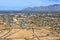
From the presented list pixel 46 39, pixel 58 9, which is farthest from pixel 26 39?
pixel 58 9

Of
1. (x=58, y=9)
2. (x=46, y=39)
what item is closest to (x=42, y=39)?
(x=46, y=39)

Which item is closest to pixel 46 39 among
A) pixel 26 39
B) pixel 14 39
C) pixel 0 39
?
pixel 26 39

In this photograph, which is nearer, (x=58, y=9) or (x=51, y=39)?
(x=51, y=39)

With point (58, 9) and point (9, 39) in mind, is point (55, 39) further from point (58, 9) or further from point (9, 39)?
point (58, 9)

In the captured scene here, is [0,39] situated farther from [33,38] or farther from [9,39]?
[33,38]

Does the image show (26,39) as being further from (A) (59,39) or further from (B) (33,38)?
(A) (59,39)

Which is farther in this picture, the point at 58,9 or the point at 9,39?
the point at 58,9
